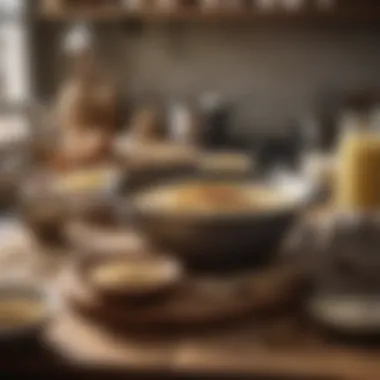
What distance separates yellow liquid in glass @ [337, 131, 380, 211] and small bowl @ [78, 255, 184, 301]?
1.47 feet

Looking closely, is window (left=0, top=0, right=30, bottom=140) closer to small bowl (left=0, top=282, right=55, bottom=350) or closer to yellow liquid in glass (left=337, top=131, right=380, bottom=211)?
yellow liquid in glass (left=337, top=131, right=380, bottom=211)

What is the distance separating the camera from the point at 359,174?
1914 millimetres

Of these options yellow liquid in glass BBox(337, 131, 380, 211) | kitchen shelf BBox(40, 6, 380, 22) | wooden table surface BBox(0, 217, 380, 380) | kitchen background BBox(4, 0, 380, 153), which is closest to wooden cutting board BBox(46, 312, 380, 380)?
wooden table surface BBox(0, 217, 380, 380)

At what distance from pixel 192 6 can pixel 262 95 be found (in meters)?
0.50

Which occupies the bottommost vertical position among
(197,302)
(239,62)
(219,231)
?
(197,302)

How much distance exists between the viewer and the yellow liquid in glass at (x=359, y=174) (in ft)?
6.23

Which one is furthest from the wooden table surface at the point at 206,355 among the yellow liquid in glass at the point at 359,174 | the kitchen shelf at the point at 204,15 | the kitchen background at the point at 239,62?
the kitchen background at the point at 239,62

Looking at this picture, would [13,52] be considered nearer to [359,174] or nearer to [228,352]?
[359,174]

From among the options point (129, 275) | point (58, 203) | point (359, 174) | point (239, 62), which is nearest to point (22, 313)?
point (129, 275)

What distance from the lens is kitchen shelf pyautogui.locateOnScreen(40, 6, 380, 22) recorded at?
12.5 feet

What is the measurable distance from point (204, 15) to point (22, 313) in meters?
2.62

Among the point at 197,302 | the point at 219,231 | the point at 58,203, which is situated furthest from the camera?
the point at 58,203

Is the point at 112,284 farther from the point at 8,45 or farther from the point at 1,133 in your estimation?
the point at 8,45

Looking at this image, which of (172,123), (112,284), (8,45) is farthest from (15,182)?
(8,45)
